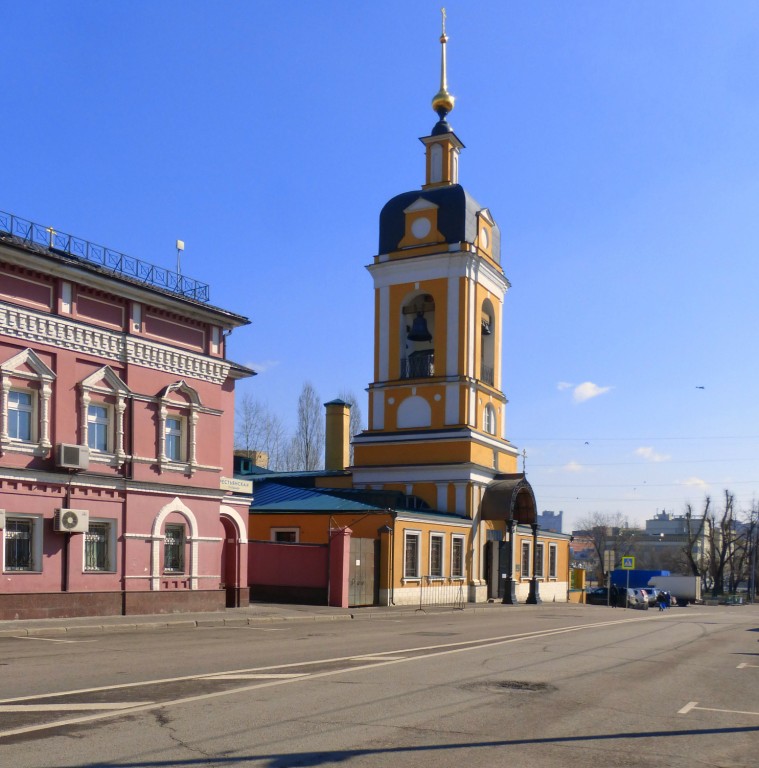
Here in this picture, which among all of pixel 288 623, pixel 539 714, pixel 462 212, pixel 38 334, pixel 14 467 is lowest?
pixel 288 623

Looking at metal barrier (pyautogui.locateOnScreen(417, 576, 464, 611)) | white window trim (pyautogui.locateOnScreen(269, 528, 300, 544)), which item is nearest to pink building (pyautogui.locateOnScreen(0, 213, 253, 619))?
white window trim (pyautogui.locateOnScreen(269, 528, 300, 544))

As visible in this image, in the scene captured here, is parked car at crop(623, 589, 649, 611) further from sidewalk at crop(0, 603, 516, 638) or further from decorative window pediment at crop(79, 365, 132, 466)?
decorative window pediment at crop(79, 365, 132, 466)

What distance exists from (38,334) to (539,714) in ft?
53.3

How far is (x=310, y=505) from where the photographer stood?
122ft

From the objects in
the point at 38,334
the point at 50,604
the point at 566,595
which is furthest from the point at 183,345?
the point at 566,595

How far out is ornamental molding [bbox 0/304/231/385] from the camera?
21797 millimetres

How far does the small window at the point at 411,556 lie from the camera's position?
36.2 m

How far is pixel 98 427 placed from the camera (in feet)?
78.9

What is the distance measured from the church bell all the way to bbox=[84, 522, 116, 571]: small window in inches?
860

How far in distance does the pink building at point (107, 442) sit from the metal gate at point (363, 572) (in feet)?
17.2

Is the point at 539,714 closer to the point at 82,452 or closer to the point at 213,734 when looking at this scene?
the point at 213,734

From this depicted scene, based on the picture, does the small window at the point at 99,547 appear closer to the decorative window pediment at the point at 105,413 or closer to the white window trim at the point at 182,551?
the decorative window pediment at the point at 105,413

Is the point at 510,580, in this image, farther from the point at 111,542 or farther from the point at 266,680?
the point at 266,680

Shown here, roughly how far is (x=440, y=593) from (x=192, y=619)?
55.8 feet
